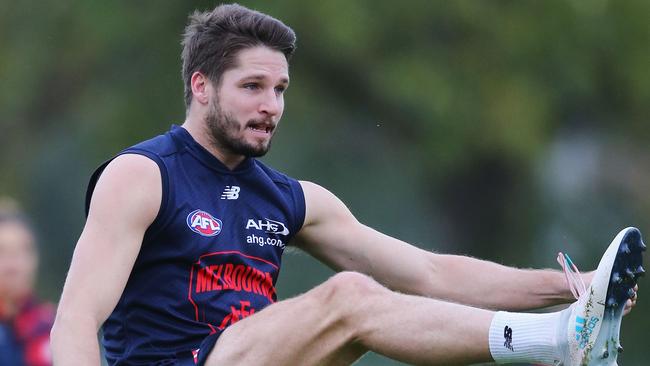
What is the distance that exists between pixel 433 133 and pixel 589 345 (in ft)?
36.7

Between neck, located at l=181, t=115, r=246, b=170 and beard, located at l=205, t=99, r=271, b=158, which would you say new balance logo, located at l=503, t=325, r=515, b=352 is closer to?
beard, located at l=205, t=99, r=271, b=158

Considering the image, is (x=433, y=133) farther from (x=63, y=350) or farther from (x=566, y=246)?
(x=63, y=350)

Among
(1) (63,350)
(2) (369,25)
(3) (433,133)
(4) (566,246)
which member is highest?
(2) (369,25)

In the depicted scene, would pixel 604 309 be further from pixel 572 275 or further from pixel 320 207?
pixel 320 207

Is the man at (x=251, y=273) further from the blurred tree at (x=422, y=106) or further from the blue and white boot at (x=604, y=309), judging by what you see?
the blurred tree at (x=422, y=106)

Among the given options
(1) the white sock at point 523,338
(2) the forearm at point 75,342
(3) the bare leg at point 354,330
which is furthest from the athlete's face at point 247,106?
(1) the white sock at point 523,338

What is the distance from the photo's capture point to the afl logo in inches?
227

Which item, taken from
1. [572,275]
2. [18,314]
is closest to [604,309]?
[572,275]

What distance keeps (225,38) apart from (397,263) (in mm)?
1255

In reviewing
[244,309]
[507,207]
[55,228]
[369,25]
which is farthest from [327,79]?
[244,309]

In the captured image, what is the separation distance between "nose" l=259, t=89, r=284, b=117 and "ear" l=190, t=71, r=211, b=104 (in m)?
0.26

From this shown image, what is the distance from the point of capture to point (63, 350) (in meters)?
5.30

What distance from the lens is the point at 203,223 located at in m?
5.82

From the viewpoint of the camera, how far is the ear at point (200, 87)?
6.07 m
